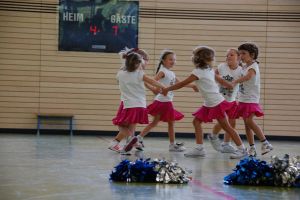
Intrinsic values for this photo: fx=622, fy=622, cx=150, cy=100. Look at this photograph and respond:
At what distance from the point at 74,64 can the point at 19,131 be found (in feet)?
5.85

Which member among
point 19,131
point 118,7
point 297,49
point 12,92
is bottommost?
point 19,131

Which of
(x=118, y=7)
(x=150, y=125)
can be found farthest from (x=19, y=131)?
(x=150, y=125)

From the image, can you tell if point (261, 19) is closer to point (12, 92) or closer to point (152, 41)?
point (152, 41)

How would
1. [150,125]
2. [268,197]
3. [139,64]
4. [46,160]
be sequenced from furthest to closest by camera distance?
[150,125]
[139,64]
[46,160]
[268,197]

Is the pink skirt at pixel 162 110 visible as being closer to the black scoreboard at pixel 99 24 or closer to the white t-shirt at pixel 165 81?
the white t-shirt at pixel 165 81

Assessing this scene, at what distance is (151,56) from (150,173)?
24.8 ft

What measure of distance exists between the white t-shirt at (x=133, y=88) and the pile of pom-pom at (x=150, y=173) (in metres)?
3.20

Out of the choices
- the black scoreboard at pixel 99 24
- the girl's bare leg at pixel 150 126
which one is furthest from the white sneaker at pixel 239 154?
the black scoreboard at pixel 99 24

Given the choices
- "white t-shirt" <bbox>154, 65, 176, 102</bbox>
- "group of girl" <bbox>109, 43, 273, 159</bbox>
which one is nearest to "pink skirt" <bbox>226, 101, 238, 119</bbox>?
"group of girl" <bbox>109, 43, 273, 159</bbox>

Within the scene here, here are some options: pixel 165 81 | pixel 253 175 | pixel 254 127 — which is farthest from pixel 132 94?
pixel 253 175

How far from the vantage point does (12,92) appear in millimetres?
12758

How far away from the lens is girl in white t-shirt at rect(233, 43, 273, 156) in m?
8.85

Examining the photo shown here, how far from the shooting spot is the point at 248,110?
8.91m

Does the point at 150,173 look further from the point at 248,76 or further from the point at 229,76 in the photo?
the point at 229,76
